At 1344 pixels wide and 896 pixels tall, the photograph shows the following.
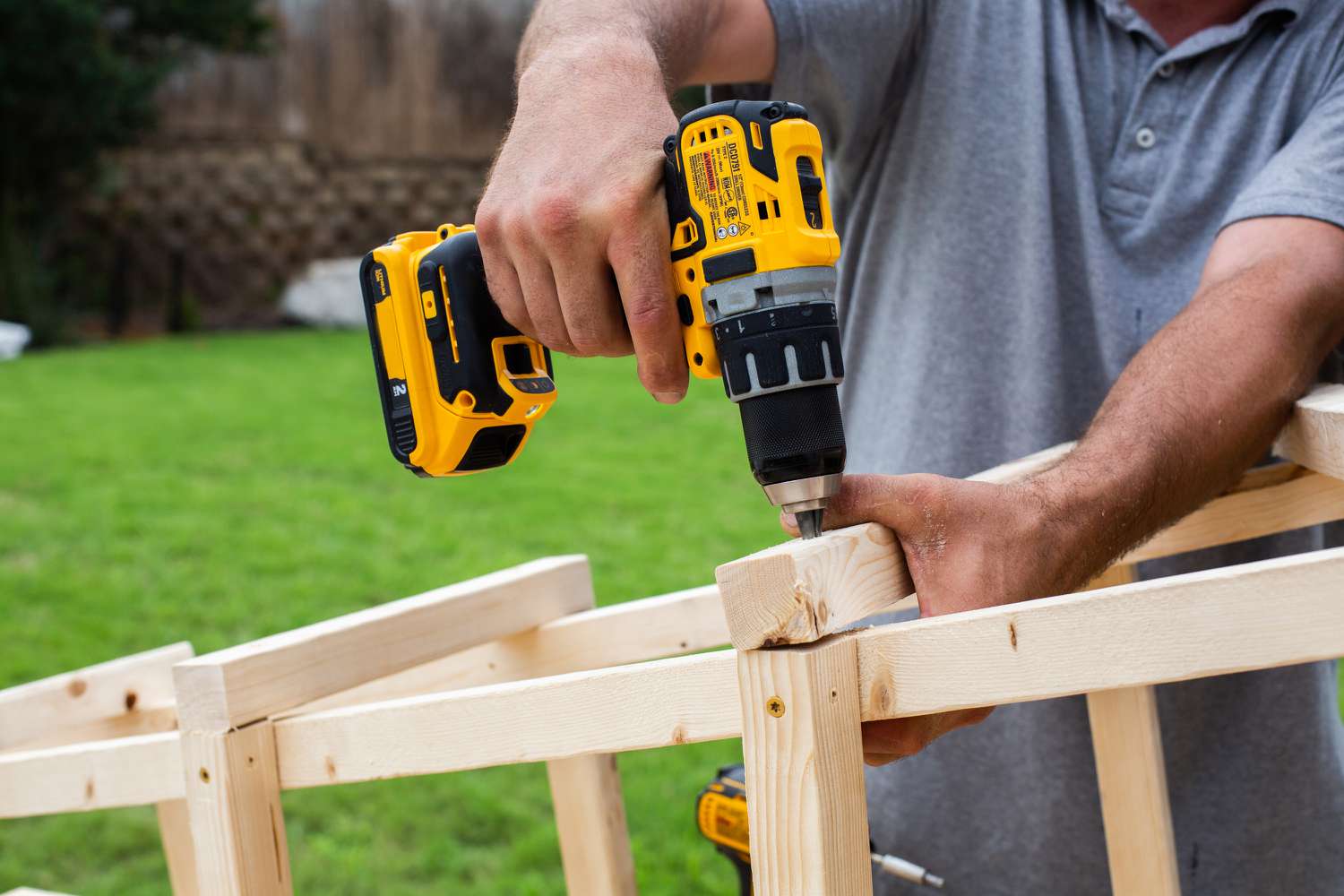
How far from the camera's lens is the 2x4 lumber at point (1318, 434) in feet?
3.84

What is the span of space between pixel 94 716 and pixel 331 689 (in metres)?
0.52

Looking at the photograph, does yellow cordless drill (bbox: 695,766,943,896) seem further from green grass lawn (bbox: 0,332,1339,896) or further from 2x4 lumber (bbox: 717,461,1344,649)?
green grass lawn (bbox: 0,332,1339,896)

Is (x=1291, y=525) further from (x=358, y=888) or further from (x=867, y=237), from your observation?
(x=358, y=888)

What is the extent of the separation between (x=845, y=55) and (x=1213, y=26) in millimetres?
455

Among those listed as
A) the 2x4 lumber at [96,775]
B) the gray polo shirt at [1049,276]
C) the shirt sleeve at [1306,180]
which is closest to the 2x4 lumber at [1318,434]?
the shirt sleeve at [1306,180]

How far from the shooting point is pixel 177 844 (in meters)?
1.63

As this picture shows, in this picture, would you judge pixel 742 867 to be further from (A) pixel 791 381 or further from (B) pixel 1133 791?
(A) pixel 791 381

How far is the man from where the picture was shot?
4.07 ft

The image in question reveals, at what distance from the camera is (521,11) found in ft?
32.6

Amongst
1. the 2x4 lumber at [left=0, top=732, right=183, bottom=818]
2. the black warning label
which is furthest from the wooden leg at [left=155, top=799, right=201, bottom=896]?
the black warning label

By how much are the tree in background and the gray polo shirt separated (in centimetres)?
776

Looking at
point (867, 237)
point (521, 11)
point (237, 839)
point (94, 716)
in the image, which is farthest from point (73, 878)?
point (521, 11)

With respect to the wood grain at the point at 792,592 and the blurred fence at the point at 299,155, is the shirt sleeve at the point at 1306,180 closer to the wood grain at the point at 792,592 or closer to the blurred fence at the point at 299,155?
the wood grain at the point at 792,592

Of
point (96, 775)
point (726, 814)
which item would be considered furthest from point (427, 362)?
point (726, 814)
